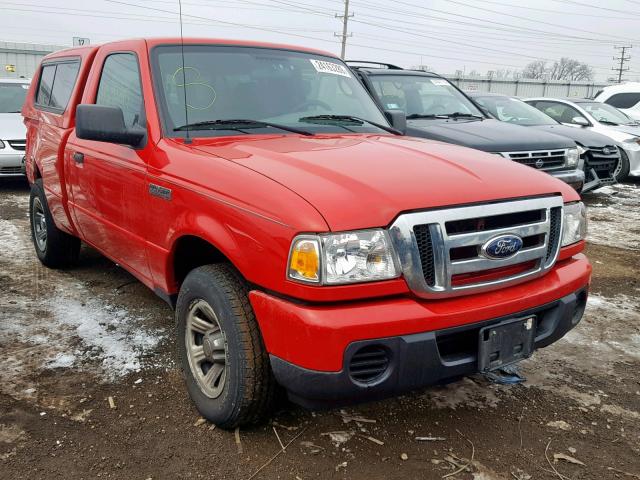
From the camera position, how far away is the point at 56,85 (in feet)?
15.3

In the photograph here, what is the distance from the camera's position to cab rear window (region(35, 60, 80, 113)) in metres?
4.27

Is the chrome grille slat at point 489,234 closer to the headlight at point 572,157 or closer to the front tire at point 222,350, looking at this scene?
the front tire at point 222,350

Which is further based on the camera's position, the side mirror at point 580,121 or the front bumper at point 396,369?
the side mirror at point 580,121

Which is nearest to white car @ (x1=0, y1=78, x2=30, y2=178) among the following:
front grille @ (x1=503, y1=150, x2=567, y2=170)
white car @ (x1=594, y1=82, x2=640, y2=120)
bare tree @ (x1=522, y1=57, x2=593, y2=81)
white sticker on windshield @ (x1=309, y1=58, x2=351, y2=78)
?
white sticker on windshield @ (x1=309, y1=58, x2=351, y2=78)

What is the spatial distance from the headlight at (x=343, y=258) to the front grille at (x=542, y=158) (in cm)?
470

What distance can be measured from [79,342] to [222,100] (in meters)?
1.74

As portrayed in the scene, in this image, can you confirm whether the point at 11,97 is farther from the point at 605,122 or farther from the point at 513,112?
the point at 605,122

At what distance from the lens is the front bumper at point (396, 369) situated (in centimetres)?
209

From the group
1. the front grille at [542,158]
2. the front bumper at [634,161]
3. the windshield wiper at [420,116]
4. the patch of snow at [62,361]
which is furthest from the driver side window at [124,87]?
the front bumper at [634,161]

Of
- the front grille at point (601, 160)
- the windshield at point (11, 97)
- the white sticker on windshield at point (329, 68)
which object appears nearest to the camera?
the white sticker on windshield at point (329, 68)

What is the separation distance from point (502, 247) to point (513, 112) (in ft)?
24.6

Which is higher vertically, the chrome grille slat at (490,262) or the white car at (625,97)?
the white car at (625,97)

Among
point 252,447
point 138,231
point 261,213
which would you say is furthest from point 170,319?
point 261,213

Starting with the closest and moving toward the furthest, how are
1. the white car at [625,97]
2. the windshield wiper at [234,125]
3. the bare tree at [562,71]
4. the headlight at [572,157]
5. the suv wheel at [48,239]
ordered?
the windshield wiper at [234,125], the suv wheel at [48,239], the headlight at [572,157], the white car at [625,97], the bare tree at [562,71]
